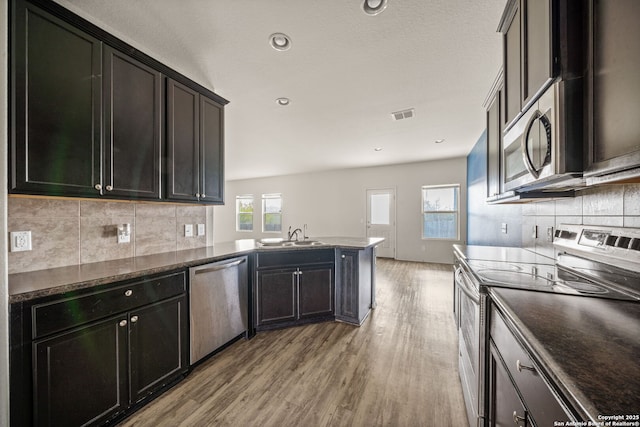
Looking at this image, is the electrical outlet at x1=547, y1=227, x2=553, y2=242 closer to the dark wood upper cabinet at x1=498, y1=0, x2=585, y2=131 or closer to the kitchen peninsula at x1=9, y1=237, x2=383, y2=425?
the dark wood upper cabinet at x1=498, y1=0, x2=585, y2=131

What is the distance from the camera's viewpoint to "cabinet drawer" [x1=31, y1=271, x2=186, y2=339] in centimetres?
114

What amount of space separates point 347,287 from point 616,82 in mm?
2398

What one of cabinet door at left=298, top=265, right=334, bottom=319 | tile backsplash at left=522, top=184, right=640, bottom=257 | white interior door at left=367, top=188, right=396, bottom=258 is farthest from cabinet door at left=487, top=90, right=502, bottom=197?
white interior door at left=367, top=188, right=396, bottom=258

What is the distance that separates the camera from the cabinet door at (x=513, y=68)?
1362mm

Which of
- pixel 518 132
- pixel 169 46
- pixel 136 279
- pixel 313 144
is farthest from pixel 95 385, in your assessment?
pixel 313 144

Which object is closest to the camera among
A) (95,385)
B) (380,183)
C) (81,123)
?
(95,385)

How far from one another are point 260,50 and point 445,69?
5.43 feet

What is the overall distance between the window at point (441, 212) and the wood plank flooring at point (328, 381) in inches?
144

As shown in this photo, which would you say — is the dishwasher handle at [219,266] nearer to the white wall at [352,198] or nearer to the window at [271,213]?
the white wall at [352,198]

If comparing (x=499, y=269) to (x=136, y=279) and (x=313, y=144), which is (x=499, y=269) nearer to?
(x=136, y=279)

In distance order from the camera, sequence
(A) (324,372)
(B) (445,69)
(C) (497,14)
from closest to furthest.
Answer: (C) (497,14) → (A) (324,372) → (B) (445,69)

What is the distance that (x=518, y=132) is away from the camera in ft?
4.55

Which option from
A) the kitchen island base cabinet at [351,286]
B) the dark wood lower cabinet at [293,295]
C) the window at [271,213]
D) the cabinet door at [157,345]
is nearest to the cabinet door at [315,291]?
the dark wood lower cabinet at [293,295]

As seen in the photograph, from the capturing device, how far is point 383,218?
6.72 m
